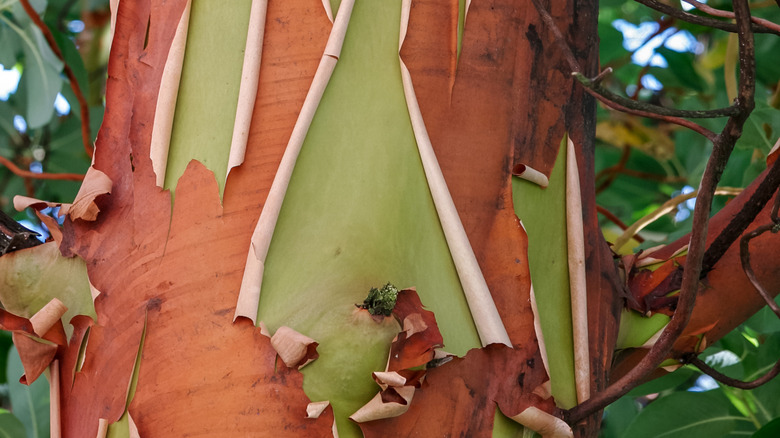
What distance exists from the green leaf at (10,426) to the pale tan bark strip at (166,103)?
1.71 ft

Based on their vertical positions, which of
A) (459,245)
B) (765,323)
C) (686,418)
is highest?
(459,245)

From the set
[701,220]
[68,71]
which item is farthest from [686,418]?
[68,71]

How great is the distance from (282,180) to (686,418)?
23.3 inches

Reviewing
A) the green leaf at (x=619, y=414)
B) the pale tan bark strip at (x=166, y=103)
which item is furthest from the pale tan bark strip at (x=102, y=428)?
the green leaf at (x=619, y=414)

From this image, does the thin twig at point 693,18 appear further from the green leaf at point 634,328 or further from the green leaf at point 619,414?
the green leaf at point 619,414

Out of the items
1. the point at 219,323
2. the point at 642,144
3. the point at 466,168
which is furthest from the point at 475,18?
the point at 642,144

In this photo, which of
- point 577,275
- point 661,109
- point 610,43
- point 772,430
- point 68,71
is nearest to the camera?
point 661,109

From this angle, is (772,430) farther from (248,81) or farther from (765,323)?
(248,81)

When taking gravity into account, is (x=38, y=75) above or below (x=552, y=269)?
below

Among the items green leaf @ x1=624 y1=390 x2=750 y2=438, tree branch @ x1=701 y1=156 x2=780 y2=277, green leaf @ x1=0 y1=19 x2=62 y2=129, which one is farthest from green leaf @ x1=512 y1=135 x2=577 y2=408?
green leaf @ x1=0 y1=19 x2=62 y2=129

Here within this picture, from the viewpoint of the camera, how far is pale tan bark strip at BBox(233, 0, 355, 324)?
1.28 ft

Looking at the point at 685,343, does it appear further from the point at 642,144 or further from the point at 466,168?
the point at 642,144

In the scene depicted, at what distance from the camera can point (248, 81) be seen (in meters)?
0.43

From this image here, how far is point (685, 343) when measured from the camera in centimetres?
50
